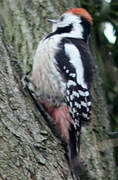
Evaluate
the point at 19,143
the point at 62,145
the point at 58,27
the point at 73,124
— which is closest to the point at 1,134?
the point at 19,143

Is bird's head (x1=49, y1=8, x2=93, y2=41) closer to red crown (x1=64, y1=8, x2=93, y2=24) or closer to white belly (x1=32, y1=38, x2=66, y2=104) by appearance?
red crown (x1=64, y1=8, x2=93, y2=24)

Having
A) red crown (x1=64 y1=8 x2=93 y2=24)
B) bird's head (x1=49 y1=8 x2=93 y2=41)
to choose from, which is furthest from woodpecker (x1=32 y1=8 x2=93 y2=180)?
red crown (x1=64 y1=8 x2=93 y2=24)

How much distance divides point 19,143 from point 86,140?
1184 mm

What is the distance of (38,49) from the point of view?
3277mm

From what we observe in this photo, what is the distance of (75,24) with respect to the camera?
3820 mm

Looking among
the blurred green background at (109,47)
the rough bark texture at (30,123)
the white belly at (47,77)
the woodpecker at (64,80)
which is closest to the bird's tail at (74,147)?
the woodpecker at (64,80)

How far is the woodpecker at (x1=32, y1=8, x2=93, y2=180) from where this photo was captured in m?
3.05

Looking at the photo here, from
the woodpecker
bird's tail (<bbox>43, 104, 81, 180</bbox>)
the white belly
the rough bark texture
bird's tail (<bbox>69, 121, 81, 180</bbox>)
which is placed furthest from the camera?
the white belly

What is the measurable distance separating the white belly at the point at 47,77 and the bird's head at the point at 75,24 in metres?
0.42

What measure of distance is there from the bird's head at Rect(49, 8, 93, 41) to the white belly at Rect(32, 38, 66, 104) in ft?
1.39

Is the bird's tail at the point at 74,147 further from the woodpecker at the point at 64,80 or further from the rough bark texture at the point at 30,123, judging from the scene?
the rough bark texture at the point at 30,123

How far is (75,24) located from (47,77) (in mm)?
895

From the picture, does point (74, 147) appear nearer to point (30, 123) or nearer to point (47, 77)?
point (30, 123)

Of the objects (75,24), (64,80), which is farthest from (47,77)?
(75,24)
